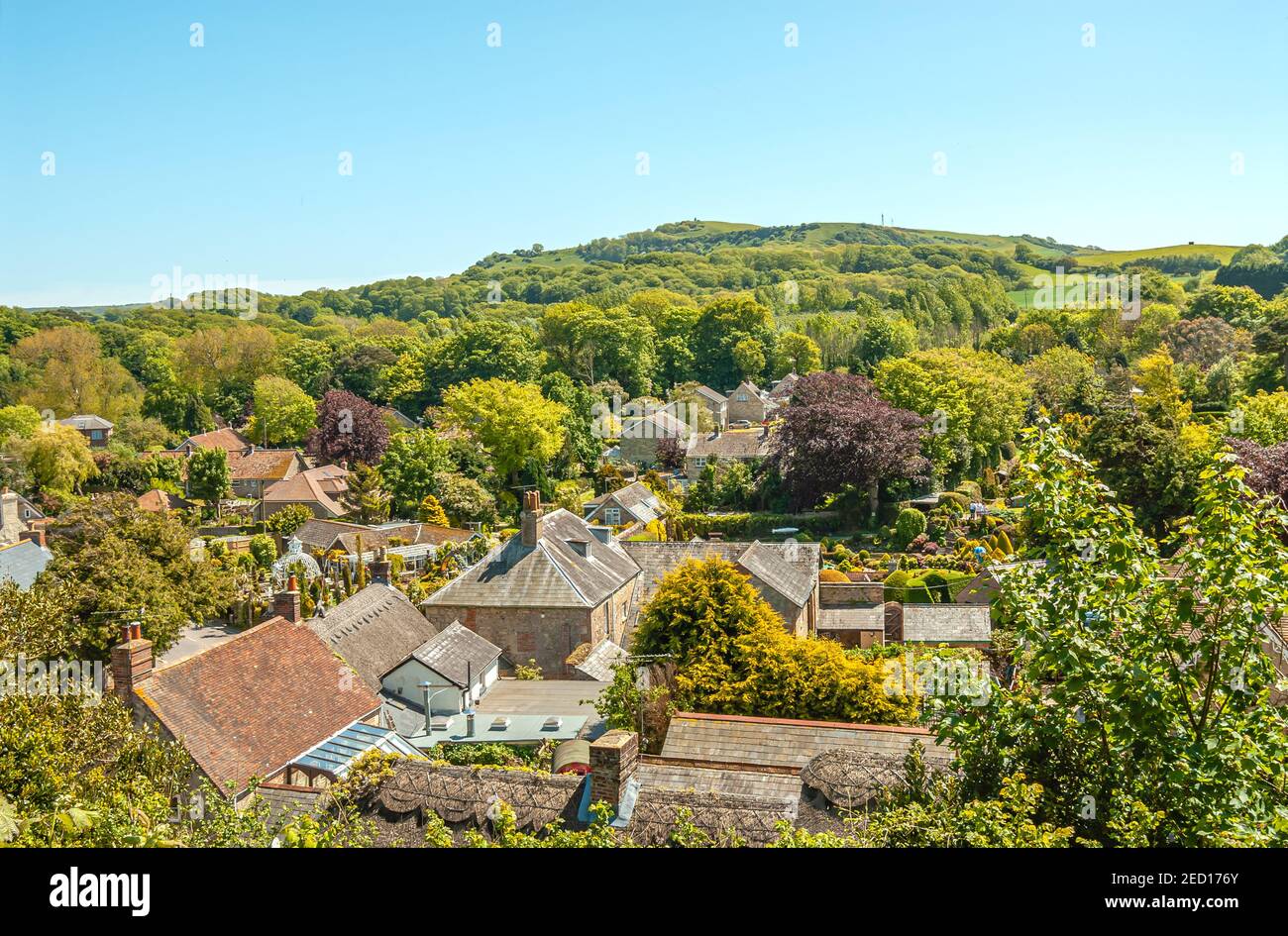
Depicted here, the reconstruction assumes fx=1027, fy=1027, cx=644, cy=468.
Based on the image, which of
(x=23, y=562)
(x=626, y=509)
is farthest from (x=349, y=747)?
(x=626, y=509)

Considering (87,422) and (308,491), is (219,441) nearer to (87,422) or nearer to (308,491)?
(87,422)

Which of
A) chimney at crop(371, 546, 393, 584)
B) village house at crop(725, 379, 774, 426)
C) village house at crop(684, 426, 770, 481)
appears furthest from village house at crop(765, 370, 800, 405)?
Answer: chimney at crop(371, 546, 393, 584)

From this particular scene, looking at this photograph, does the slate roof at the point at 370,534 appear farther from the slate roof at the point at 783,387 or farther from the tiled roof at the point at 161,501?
the slate roof at the point at 783,387

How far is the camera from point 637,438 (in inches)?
2874

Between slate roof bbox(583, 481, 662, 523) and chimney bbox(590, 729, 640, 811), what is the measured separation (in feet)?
135

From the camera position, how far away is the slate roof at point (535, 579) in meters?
32.5

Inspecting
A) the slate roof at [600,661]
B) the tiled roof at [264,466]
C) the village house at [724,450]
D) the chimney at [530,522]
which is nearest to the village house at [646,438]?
the village house at [724,450]

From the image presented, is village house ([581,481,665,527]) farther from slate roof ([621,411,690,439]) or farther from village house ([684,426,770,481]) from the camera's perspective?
slate roof ([621,411,690,439])

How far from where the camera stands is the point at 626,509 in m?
54.9

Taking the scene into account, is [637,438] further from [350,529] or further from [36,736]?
[36,736]

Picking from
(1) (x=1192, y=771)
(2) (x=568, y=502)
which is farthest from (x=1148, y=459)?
(1) (x=1192, y=771)

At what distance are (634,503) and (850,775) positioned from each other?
140ft

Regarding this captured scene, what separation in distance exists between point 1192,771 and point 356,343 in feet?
329

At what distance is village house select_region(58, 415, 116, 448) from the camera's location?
79.8 metres
